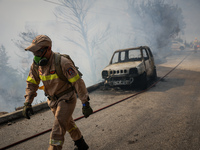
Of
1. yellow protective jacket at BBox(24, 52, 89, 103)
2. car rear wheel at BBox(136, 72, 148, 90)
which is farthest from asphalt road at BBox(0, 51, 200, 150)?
car rear wheel at BBox(136, 72, 148, 90)

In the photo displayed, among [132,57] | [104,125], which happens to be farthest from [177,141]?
[132,57]

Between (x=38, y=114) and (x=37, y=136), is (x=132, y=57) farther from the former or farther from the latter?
(x=37, y=136)

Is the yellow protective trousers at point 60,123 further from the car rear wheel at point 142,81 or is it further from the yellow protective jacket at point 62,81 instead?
the car rear wheel at point 142,81

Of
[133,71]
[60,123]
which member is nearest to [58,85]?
[60,123]

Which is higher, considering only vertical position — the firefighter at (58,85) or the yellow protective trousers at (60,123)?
the firefighter at (58,85)

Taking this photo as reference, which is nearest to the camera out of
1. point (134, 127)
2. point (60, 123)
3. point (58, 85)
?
point (60, 123)

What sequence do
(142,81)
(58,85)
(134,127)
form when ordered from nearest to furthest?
(58,85) → (134,127) → (142,81)

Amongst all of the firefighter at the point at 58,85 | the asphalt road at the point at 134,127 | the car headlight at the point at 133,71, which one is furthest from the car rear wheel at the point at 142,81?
the firefighter at the point at 58,85

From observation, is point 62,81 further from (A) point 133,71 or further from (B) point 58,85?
(A) point 133,71

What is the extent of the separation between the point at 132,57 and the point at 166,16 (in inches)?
1013

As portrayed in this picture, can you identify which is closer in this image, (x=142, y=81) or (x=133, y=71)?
(x=133, y=71)

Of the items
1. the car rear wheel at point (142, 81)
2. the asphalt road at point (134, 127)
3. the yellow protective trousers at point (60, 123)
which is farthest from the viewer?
the car rear wheel at point (142, 81)

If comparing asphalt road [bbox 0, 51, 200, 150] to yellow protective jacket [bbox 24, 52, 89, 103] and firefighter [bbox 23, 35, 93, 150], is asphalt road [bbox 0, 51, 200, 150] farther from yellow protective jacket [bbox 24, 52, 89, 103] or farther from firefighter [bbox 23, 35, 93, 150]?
yellow protective jacket [bbox 24, 52, 89, 103]

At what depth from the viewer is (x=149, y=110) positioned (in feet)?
13.9
